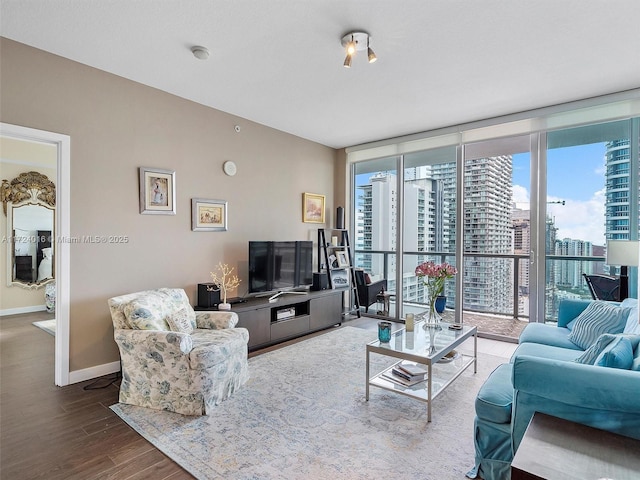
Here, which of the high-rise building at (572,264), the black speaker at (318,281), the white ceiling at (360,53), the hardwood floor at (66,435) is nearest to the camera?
the hardwood floor at (66,435)

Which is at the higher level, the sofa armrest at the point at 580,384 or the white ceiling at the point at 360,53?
the white ceiling at the point at 360,53

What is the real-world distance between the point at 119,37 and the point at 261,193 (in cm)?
235

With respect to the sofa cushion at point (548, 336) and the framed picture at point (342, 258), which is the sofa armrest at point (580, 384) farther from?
the framed picture at point (342, 258)

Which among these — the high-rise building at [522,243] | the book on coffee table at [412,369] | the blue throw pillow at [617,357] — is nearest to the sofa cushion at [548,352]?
the book on coffee table at [412,369]

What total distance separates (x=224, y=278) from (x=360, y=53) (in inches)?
108

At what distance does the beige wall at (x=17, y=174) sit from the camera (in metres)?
5.39

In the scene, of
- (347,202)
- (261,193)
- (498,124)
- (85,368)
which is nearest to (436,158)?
(498,124)

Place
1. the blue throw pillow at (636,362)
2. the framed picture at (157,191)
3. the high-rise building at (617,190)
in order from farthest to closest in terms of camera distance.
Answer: the high-rise building at (617,190)
the framed picture at (157,191)
the blue throw pillow at (636,362)

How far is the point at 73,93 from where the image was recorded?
2.96m

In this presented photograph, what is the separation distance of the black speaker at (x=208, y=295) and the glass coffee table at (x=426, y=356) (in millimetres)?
1796

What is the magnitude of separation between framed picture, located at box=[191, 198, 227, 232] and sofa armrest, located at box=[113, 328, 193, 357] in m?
1.53

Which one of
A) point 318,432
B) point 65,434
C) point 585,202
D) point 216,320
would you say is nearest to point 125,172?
point 216,320

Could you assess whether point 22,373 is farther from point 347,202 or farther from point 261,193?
point 347,202

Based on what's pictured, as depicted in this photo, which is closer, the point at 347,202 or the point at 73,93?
the point at 73,93
